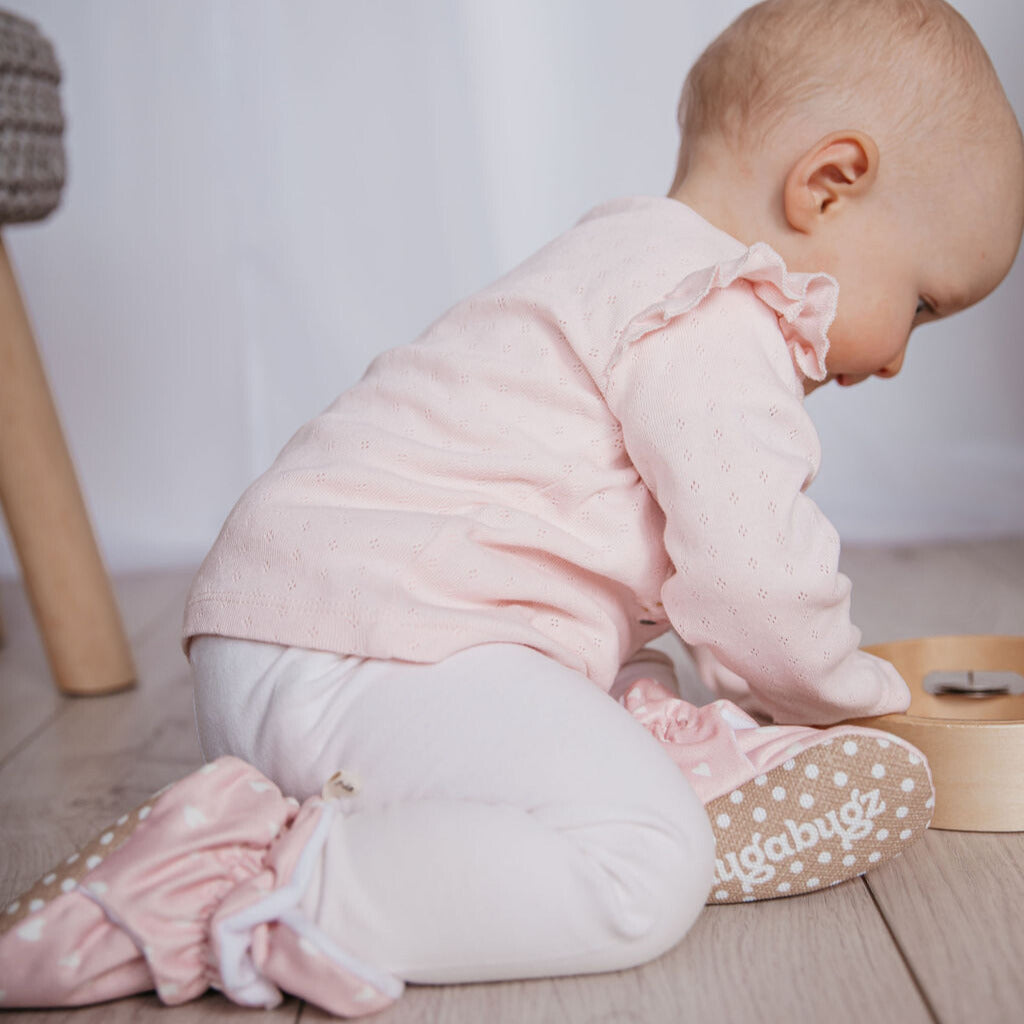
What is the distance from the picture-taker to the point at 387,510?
0.73 meters

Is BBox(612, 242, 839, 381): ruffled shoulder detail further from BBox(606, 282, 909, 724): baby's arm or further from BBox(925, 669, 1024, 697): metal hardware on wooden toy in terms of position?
BBox(925, 669, 1024, 697): metal hardware on wooden toy

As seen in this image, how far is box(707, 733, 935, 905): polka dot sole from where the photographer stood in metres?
0.68

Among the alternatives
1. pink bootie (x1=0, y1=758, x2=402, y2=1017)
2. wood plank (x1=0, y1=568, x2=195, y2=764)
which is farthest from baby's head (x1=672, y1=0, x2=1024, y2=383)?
wood plank (x1=0, y1=568, x2=195, y2=764)

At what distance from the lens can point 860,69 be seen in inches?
31.9

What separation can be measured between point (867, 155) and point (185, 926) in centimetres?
60

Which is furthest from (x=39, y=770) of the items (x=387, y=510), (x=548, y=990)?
(x=548, y=990)

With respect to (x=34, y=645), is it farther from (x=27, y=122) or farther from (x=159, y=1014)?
(x=159, y=1014)

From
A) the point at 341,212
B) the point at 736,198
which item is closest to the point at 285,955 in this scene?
the point at 736,198

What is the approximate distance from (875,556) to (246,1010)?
119 cm

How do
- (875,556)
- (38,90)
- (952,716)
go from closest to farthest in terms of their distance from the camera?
(952,716), (38,90), (875,556)

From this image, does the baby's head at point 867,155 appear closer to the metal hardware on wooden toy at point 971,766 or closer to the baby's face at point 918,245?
the baby's face at point 918,245

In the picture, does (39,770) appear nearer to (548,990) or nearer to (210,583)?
(210,583)

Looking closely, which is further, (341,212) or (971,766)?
(341,212)

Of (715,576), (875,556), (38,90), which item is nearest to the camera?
(715,576)
